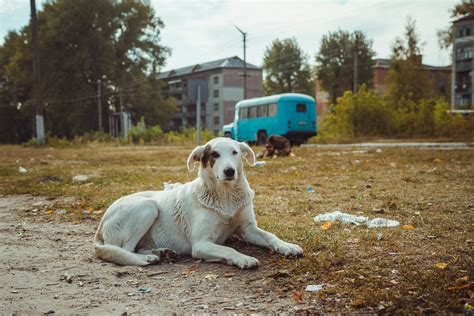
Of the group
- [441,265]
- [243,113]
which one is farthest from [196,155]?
[243,113]

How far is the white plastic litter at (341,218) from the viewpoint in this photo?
220 inches

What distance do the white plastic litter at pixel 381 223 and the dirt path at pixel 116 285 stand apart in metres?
1.63

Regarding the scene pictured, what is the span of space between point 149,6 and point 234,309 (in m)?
56.9

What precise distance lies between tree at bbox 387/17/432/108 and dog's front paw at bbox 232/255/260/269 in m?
30.3

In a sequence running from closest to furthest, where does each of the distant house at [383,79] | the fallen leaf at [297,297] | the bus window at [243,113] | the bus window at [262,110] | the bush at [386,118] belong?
the fallen leaf at [297,297] < the bush at [386,118] < the bus window at [262,110] < the bus window at [243,113] < the distant house at [383,79]

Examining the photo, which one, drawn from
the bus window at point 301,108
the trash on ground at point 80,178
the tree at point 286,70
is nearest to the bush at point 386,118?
the bus window at point 301,108

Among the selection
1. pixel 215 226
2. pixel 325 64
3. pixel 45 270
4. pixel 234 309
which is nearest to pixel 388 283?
pixel 234 309

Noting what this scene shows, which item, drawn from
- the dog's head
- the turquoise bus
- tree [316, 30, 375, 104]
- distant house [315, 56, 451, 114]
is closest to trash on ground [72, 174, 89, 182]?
the dog's head

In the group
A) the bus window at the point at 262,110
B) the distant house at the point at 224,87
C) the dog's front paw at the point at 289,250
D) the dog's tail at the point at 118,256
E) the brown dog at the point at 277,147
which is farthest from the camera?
the distant house at the point at 224,87

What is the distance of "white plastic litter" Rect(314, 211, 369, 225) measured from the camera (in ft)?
18.3

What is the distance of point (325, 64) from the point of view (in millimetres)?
62375

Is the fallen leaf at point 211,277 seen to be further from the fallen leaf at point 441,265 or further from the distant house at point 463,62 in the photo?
the distant house at point 463,62

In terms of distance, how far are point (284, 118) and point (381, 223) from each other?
73.9ft

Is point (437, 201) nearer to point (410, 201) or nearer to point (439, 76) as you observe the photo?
point (410, 201)
